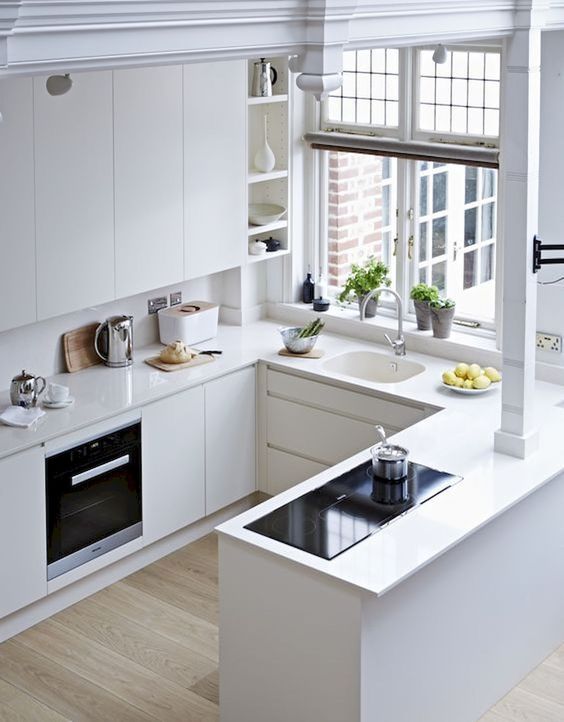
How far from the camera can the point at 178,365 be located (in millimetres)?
5637

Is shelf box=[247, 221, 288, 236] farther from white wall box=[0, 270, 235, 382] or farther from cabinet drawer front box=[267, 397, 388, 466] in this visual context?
cabinet drawer front box=[267, 397, 388, 466]

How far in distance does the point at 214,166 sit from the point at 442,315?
1.33 meters

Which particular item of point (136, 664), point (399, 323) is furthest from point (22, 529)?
point (399, 323)

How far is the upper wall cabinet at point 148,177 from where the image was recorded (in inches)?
205

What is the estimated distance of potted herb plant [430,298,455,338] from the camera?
577cm

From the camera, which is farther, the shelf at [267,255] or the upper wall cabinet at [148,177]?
the shelf at [267,255]

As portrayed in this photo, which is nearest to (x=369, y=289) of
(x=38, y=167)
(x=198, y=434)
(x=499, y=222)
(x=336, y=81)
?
(x=499, y=222)

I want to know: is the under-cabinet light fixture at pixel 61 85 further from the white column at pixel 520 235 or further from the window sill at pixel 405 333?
the window sill at pixel 405 333

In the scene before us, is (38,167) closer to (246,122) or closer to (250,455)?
(246,122)

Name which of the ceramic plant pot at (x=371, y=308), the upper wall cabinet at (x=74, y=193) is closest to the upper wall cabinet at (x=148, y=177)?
the upper wall cabinet at (x=74, y=193)

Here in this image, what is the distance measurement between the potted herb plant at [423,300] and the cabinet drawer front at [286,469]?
894mm

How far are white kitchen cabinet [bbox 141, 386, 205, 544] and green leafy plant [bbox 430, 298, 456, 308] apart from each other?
1232mm

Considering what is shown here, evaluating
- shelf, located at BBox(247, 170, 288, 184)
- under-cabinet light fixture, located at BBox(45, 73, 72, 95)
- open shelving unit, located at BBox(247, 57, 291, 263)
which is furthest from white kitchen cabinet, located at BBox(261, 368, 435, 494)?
under-cabinet light fixture, located at BBox(45, 73, 72, 95)

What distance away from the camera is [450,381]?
5.41 metres
